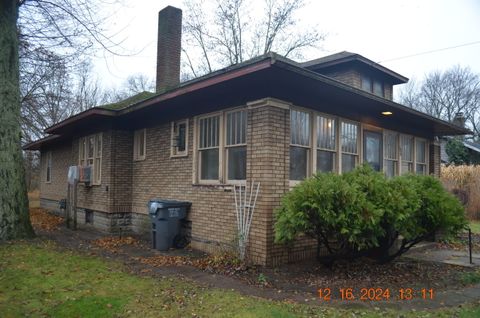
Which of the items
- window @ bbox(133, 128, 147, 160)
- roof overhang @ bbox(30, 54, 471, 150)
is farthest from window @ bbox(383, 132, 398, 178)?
window @ bbox(133, 128, 147, 160)

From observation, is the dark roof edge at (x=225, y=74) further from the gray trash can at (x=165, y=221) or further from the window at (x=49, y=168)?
the window at (x=49, y=168)

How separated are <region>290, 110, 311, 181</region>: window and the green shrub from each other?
1.12 m

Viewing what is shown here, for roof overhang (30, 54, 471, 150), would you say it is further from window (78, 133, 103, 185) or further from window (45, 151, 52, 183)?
window (45, 151, 52, 183)

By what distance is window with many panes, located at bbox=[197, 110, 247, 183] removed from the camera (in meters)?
7.29

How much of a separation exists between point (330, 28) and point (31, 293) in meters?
24.7

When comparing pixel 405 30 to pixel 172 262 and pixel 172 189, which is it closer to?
pixel 172 189

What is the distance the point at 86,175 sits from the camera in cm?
1180

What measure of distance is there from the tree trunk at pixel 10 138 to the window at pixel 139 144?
299 cm

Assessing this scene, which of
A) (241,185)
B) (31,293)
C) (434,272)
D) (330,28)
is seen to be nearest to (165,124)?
(241,185)

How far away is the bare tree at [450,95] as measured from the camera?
129 feet

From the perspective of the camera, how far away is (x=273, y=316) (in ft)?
13.5

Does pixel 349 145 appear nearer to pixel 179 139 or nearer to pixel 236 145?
pixel 236 145
